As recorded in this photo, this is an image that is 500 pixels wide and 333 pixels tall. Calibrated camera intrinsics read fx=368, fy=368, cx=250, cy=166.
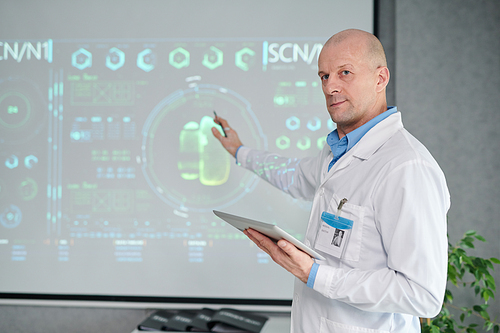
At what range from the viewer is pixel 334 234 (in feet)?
3.49

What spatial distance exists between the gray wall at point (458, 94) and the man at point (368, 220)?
0.92 m

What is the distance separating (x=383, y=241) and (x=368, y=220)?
0.22ft

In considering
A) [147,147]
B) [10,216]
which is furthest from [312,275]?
[10,216]

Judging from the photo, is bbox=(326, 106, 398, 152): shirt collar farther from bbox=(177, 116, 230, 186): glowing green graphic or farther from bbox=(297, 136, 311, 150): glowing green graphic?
bbox=(177, 116, 230, 186): glowing green graphic

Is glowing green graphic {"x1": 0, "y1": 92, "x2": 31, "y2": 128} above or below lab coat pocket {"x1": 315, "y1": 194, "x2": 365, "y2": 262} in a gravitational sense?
above

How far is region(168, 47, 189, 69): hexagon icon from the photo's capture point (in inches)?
77.9

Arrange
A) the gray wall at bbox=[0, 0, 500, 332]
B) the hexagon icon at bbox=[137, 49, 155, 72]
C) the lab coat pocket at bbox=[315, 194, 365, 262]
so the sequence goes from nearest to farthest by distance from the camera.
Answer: the lab coat pocket at bbox=[315, 194, 365, 262]
the gray wall at bbox=[0, 0, 500, 332]
the hexagon icon at bbox=[137, 49, 155, 72]

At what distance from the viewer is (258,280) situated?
1.96 metres

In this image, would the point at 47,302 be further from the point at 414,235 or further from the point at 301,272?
the point at 414,235

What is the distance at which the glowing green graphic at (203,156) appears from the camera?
197cm

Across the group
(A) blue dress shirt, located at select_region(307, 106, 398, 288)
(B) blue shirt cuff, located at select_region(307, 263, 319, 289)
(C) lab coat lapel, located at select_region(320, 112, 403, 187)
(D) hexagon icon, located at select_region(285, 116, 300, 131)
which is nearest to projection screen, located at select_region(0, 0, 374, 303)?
(D) hexagon icon, located at select_region(285, 116, 300, 131)

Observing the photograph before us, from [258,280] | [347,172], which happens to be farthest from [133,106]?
[347,172]

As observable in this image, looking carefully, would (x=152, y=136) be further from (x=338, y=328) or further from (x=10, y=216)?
(x=338, y=328)

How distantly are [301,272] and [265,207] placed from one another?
975 millimetres
